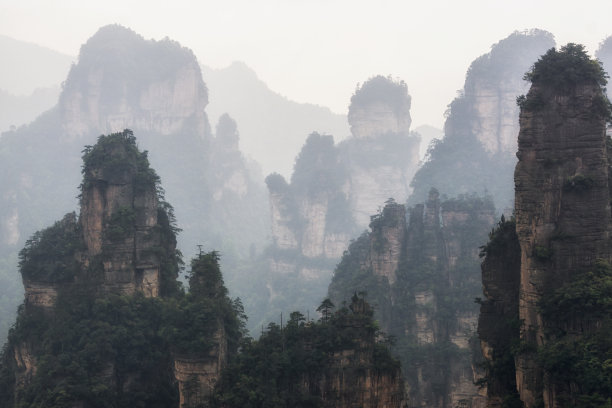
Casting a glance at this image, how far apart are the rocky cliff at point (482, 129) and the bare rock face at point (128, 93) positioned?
4448 centimetres

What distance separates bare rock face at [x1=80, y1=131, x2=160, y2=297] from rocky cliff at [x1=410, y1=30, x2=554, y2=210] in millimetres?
48146

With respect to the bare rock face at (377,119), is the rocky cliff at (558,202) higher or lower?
lower

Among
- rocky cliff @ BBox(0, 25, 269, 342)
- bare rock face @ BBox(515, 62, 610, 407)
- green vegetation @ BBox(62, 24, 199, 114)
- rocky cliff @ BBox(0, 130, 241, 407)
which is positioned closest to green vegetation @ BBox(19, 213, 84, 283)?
rocky cliff @ BBox(0, 130, 241, 407)

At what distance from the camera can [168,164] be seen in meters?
108

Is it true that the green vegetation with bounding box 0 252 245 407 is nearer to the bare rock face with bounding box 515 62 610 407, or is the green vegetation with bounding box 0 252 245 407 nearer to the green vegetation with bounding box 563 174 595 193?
the bare rock face with bounding box 515 62 610 407

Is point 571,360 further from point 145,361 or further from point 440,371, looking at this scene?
point 440,371

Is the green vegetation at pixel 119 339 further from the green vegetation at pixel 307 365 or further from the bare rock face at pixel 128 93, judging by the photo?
the bare rock face at pixel 128 93

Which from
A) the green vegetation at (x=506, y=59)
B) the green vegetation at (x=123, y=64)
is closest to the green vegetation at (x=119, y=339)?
the green vegetation at (x=506, y=59)

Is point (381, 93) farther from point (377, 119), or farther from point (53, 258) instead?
point (53, 258)

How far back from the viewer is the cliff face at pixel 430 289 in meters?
42.3

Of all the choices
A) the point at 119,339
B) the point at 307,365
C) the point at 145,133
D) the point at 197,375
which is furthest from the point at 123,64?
the point at 307,365

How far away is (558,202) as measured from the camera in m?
21.6

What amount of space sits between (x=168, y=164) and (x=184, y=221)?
9546mm

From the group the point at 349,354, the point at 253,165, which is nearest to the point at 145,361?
the point at 349,354
